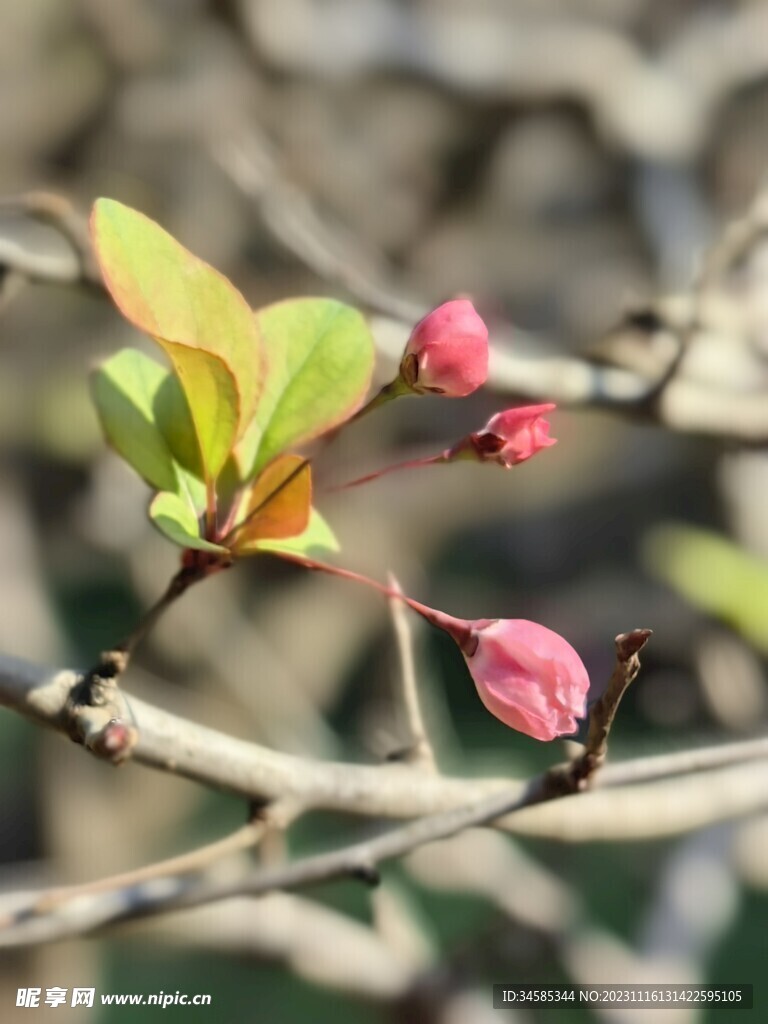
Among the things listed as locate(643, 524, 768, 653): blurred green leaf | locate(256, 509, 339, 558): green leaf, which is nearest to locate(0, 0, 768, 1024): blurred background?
locate(643, 524, 768, 653): blurred green leaf

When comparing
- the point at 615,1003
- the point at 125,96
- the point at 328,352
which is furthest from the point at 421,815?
the point at 125,96

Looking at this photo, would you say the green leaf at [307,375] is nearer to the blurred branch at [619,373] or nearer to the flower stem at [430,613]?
the flower stem at [430,613]

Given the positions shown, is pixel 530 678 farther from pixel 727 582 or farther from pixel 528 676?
pixel 727 582

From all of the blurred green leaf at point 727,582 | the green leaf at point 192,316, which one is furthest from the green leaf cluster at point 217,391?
the blurred green leaf at point 727,582

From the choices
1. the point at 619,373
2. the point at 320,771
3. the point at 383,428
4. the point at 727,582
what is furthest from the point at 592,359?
the point at 383,428

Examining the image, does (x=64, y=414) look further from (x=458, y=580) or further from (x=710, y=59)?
(x=710, y=59)

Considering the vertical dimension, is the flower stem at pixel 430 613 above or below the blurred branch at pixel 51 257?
below
